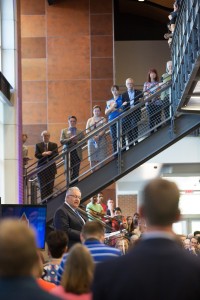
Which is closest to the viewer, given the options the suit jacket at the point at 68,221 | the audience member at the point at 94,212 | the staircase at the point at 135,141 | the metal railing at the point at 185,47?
the suit jacket at the point at 68,221

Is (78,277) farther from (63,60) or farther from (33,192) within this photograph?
(63,60)

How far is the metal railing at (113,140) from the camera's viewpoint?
14789mm

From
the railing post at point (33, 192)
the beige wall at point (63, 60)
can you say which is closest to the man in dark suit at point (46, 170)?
the railing post at point (33, 192)

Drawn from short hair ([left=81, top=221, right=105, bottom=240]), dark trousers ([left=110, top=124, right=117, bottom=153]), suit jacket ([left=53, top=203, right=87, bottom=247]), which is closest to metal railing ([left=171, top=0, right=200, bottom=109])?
dark trousers ([left=110, top=124, right=117, bottom=153])

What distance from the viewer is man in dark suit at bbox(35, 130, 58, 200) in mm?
15164

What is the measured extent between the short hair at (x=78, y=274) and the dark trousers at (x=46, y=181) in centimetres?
1075

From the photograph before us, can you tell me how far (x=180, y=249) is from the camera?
2988 mm

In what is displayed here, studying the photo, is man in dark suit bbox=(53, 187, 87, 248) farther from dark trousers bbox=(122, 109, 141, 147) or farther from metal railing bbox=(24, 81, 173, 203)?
dark trousers bbox=(122, 109, 141, 147)

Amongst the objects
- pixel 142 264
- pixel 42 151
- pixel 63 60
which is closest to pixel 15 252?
pixel 142 264

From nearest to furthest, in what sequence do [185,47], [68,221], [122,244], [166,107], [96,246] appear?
[96,246]
[68,221]
[185,47]
[122,244]
[166,107]

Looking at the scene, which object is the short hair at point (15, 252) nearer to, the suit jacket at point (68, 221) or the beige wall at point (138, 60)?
the suit jacket at point (68, 221)

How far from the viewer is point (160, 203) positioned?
9.77 ft

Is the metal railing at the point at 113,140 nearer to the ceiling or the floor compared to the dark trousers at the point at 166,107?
nearer to the floor

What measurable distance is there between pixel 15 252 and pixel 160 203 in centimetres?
61
